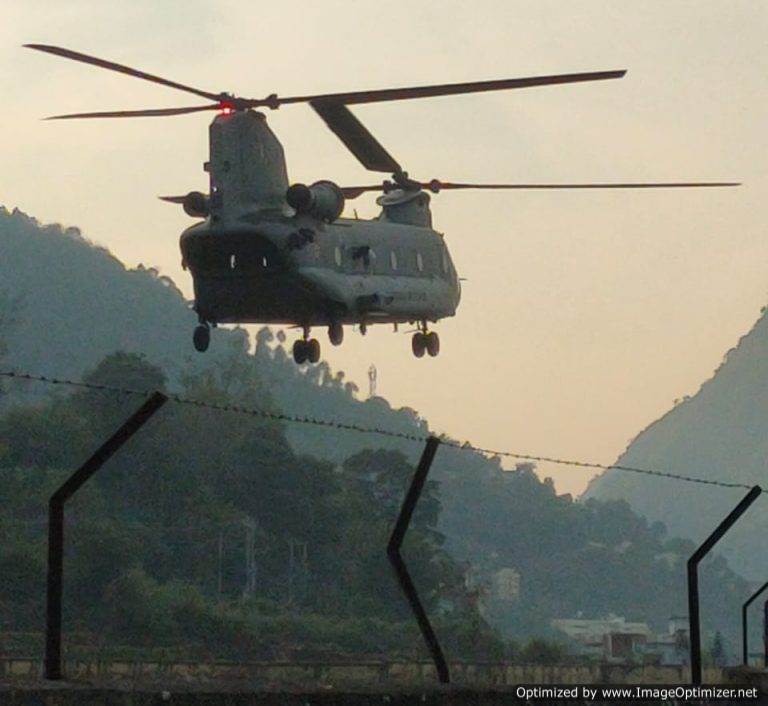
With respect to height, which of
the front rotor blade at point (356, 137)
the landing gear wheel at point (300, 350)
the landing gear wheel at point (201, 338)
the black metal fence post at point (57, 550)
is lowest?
the black metal fence post at point (57, 550)

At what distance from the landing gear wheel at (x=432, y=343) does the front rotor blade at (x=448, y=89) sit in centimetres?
1331

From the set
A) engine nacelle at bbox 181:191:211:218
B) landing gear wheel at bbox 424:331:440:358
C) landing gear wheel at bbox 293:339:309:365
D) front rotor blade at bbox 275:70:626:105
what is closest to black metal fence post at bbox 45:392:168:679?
front rotor blade at bbox 275:70:626:105

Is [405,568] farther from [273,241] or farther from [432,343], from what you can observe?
[432,343]

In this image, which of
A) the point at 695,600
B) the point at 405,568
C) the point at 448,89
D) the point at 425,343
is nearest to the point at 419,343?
the point at 425,343

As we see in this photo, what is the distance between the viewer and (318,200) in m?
54.6

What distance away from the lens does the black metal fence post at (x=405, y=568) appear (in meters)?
18.4

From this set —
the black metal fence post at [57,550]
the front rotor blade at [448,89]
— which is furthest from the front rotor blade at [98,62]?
the black metal fence post at [57,550]

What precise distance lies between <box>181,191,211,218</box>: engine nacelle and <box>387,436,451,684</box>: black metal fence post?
122ft

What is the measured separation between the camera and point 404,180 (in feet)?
212

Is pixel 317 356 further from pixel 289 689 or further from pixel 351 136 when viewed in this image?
pixel 289 689

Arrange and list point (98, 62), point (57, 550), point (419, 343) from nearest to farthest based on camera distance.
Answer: point (57, 550) < point (98, 62) < point (419, 343)

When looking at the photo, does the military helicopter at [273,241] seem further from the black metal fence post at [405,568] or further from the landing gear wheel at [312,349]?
the black metal fence post at [405,568]

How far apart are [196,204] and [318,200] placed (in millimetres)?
3593

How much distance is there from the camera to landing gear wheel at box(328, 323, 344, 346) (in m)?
54.3
